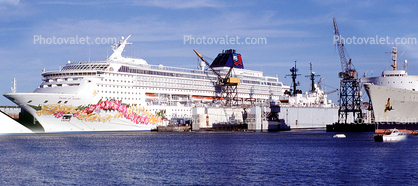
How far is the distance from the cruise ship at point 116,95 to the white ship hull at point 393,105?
90.7 ft

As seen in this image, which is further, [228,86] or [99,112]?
[228,86]

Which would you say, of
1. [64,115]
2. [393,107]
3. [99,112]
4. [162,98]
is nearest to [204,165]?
[64,115]

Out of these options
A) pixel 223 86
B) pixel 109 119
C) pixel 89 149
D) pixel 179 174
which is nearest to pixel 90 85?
pixel 109 119

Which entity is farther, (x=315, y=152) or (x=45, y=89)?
(x=45, y=89)

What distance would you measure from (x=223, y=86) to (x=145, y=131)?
21179mm

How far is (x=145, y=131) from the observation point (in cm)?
6706

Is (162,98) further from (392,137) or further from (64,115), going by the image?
(392,137)

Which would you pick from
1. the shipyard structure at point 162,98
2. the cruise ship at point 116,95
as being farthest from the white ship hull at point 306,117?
the cruise ship at point 116,95

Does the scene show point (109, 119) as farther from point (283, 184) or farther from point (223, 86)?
point (283, 184)

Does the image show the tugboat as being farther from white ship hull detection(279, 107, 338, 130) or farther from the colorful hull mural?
white ship hull detection(279, 107, 338, 130)

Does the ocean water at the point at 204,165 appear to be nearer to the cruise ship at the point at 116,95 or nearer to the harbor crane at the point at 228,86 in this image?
the cruise ship at the point at 116,95

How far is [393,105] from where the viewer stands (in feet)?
185

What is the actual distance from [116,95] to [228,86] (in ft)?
84.4

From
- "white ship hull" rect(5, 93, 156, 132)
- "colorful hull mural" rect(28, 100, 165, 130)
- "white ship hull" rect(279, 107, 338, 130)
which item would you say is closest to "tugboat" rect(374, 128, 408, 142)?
"colorful hull mural" rect(28, 100, 165, 130)
